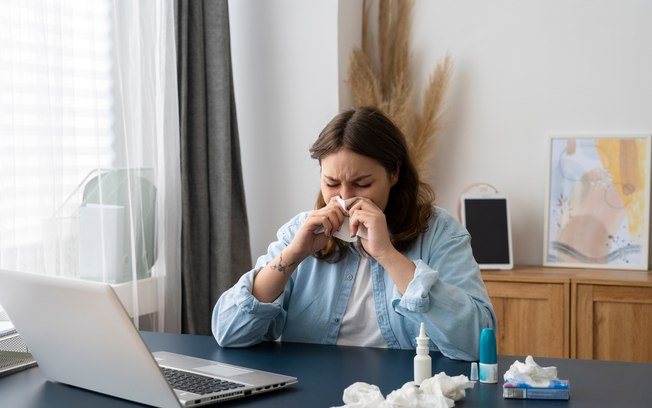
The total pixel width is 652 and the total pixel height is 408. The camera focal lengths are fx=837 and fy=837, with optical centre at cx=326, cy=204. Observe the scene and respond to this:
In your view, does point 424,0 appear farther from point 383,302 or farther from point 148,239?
point 383,302

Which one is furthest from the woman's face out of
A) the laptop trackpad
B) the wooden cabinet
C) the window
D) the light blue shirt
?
the wooden cabinet

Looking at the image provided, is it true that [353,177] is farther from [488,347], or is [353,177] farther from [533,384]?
[533,384]

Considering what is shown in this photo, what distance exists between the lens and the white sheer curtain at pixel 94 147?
2.50 meters

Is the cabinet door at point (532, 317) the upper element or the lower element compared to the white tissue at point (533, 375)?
lower

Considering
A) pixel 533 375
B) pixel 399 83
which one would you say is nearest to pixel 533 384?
pixel 533 375

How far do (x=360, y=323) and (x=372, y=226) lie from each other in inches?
10.9

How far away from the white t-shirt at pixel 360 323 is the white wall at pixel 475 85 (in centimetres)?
151

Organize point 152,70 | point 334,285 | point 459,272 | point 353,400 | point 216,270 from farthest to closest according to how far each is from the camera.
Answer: point 216,270 → point 152,70 → point 334,285 → point 459,272 → point 353,400

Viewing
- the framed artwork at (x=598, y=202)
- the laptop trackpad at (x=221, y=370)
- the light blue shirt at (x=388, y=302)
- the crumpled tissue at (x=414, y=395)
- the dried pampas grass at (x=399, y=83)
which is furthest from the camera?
the dried pampas grass at (x=399, y=83)

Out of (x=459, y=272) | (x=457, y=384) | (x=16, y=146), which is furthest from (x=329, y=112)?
(x=457, y=384)

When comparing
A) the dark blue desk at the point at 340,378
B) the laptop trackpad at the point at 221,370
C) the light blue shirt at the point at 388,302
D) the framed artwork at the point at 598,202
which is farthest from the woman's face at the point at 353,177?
the framed artwork at the point at 598,202

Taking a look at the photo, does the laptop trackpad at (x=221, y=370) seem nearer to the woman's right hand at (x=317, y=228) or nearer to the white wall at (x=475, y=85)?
the woman's right hand at (x=317, y=228)

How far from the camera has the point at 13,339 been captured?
182cm

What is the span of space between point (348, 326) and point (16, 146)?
45.5 inches
